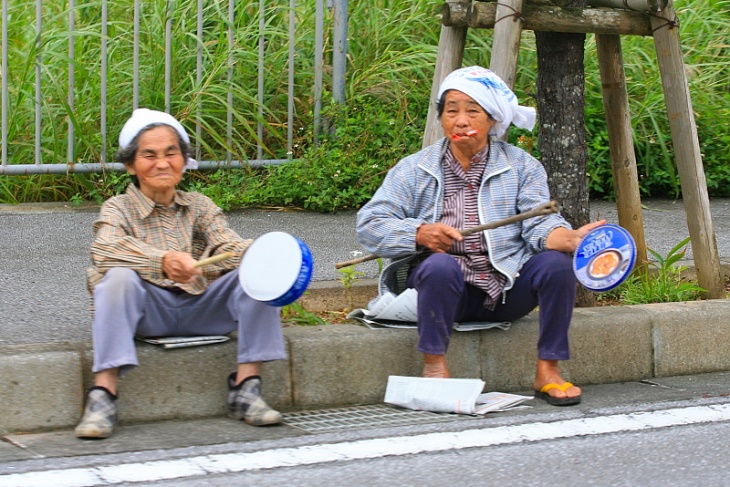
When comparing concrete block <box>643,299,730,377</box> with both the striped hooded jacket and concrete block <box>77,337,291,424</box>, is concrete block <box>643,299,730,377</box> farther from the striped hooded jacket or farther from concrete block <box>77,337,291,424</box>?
concrete block <box>77,337,291,424</box>

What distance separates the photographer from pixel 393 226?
4031mm

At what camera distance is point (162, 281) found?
372cm

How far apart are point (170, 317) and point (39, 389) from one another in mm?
472

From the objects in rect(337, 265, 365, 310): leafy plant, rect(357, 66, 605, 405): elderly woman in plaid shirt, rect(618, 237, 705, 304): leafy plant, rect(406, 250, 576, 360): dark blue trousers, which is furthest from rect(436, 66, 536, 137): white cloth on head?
rect(618, 237, 705, 304): leafy plant

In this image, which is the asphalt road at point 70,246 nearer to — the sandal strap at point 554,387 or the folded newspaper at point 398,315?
the folded newspaper at point 398,315

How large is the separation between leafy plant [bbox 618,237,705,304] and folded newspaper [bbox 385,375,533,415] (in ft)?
3.53

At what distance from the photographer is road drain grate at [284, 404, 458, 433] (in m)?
3.71

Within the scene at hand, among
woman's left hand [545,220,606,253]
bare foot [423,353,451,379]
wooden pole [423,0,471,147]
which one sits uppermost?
wooden pole [423,0,471,147]

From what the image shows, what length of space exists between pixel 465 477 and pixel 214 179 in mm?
3839

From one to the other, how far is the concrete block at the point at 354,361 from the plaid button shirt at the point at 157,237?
368 millimetres

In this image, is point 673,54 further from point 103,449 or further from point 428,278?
point 103,449

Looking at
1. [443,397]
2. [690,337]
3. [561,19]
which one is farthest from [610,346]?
[561,19]

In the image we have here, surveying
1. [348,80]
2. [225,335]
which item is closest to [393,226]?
[225,335]

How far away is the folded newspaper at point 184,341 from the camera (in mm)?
3709
